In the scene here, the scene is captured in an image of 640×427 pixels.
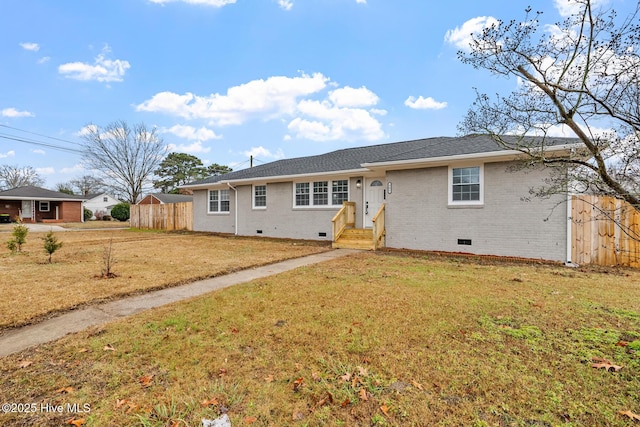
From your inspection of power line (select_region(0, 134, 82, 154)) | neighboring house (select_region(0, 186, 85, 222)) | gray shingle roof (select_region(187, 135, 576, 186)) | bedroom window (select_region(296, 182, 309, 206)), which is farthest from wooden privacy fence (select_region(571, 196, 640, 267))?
neighboring house (select_region(0, 186, 85, 222))

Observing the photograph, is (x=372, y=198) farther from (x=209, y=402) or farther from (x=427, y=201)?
(x=209, y=402)

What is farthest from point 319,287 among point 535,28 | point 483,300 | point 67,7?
point 67,7

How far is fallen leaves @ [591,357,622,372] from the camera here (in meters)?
2.65

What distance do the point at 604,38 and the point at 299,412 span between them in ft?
14.7

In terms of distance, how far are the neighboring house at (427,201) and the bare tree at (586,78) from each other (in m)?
→ 2.73

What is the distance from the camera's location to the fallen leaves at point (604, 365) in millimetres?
2654

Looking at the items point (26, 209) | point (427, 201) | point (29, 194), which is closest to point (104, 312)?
point (427, 201)

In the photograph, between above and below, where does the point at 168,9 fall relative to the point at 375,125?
above

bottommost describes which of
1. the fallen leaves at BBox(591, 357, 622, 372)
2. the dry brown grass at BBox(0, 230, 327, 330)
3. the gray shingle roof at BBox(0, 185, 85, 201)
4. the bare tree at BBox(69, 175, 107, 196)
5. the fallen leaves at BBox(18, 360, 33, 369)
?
the fallen leaves at BBox(591, 357, 622, 372)

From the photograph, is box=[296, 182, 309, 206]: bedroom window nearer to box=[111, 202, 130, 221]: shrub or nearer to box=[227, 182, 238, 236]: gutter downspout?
box=[227, 182, 238, 236]: gutter downspout

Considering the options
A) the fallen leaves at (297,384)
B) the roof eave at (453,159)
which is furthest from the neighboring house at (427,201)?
the fallen leaves at (297,384)

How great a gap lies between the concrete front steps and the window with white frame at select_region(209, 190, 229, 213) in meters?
8.52

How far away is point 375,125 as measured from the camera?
21906 millimetres

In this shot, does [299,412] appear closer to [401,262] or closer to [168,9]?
[401,262]
